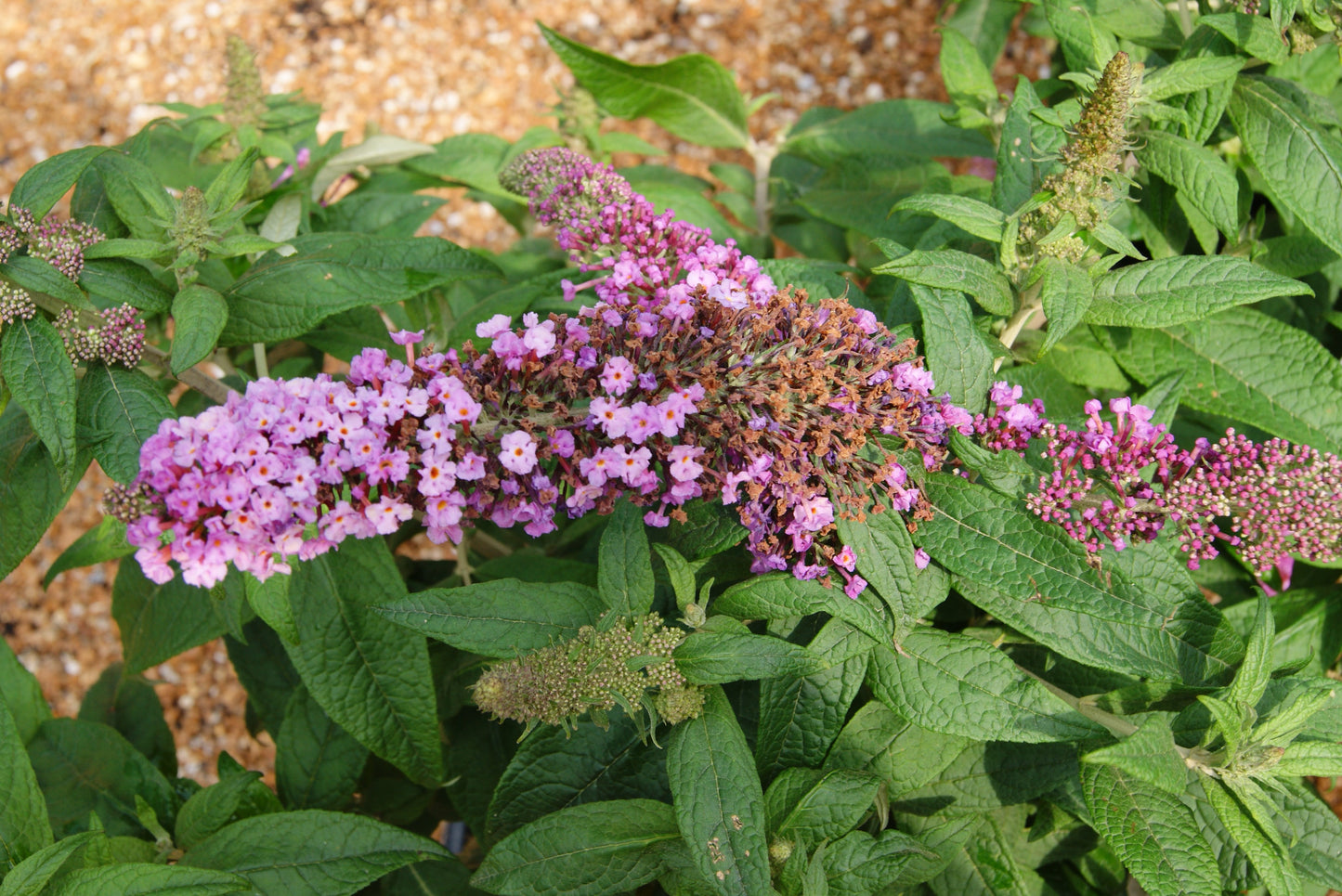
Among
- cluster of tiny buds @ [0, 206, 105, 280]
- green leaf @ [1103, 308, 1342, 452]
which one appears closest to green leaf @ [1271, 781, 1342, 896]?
green leaf @ [1103, 308, 1342, 452]

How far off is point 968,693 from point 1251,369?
1247 millimetres

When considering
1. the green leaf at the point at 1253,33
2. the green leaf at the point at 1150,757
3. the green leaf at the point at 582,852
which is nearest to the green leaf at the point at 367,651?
the green leaf at the point at 582,852

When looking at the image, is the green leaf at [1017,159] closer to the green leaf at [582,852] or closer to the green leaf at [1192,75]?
the green leaf at [1192,75]

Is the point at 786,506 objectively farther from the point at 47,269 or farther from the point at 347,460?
the point at 47,269

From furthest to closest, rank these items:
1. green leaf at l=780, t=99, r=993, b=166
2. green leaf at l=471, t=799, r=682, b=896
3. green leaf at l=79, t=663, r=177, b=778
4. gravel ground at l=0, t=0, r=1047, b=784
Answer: gravel ground at l=0, t=0, r=1047, b=784, green leaf at l=780, t=99, r=993, b=166, green leaf at l=79, t=663, r=177, b=778, green leaf at l=471, t=799, r=682, b=896

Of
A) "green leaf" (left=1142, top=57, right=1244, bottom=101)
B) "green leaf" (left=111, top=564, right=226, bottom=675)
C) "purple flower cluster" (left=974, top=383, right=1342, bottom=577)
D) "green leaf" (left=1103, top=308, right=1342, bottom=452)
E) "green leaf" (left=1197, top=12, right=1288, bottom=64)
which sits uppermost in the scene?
"green leaf" (left=1197, top=12, right=1288, bottom=64)

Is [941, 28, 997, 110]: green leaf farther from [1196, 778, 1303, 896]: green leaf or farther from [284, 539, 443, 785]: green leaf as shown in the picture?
[284, 539, 443, 785]: green leaf

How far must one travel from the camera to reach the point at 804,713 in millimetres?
2010

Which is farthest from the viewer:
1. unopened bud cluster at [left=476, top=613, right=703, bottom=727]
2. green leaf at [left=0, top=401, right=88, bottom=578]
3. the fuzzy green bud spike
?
the fuzzy green bud spike

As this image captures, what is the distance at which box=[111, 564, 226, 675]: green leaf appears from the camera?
8.39 feet

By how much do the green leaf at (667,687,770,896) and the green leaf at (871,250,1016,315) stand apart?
918 mm

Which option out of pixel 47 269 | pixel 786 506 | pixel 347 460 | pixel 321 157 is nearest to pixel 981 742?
pixel 786 506

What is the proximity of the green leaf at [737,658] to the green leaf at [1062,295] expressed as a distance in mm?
739

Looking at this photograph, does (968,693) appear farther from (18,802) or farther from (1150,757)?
(18,802)
